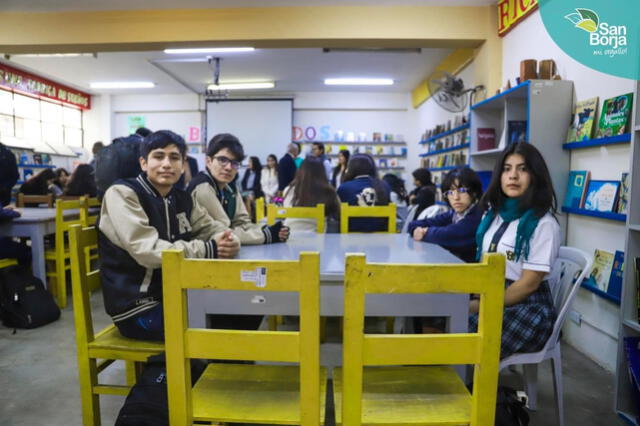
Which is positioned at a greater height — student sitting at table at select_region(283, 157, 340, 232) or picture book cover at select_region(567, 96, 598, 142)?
picture book cover at select_region(567, 96, 598, 142)

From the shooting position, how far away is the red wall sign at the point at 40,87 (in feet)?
22.4

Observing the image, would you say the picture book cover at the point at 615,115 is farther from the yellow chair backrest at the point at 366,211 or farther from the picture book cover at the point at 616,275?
the yellow chair backrest at the point at 366,211

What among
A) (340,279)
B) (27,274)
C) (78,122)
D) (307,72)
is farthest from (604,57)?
(78,122)

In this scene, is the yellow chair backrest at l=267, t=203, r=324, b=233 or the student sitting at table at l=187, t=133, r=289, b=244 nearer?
the student sitting at table at l=187, t=133, r=289, b=244

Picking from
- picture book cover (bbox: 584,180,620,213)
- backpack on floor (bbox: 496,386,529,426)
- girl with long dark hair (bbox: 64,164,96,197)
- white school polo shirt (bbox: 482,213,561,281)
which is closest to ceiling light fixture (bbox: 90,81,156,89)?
girl with long dark hair (bbox: 64,164,96,197)

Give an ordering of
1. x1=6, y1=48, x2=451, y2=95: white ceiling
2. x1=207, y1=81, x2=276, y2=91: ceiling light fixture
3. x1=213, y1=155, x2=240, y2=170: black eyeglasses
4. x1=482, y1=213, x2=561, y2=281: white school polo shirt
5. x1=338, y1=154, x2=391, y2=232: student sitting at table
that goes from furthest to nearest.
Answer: x1=207, y1=81, x2=276, y2=91: ceiling light fixture, x1=6, y1=48, x2=451, y2=95: white ceiling, x1=338, y1=154, x2=391, y2=232: student sitting at table, x1=213, y1=155, x2=240, y2=170: black eyeglasses, x1=482, y1=213, x2=561, y2=281: white school polo shirt

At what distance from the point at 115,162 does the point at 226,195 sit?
0.54 metres

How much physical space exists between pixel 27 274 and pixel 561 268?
3.40 meters

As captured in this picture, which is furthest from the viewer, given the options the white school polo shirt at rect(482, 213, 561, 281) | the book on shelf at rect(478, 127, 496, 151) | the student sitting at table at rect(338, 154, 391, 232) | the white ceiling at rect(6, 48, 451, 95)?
the white ceiling at rect(6, 48, 451, 95)

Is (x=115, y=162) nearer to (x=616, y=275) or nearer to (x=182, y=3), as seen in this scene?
(x=616, y=275)

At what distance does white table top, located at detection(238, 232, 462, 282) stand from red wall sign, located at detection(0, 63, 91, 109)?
282 inches

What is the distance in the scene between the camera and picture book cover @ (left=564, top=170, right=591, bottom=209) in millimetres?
2672

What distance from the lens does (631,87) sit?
7.57ft

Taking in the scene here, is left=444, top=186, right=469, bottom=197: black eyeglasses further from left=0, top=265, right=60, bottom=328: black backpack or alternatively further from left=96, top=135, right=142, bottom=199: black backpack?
left=0, top=265, right=60, bottom=328: black backpack
